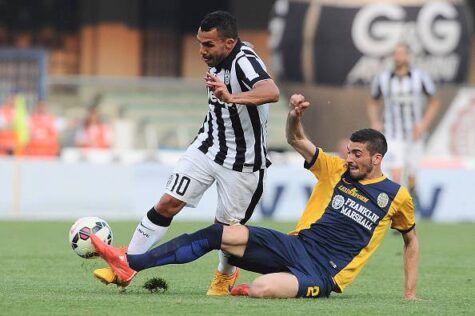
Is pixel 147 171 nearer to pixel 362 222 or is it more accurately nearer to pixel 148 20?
pixel 362 222

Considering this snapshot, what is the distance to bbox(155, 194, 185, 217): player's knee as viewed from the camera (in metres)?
9.32

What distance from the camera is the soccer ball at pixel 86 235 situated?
360 inches

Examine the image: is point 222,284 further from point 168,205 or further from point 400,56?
point 400,56

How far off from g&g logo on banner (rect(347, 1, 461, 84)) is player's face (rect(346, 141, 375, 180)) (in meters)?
16.3

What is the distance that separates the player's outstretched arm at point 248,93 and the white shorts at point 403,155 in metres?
7.79

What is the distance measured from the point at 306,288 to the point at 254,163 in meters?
1.07

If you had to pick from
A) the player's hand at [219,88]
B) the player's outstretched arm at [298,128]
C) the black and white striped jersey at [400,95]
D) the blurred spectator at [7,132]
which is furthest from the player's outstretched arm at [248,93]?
the blurred spectator at [7,132]

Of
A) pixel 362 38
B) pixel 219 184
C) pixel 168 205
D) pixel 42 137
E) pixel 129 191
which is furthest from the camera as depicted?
pixel 362 38

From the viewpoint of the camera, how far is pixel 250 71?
9.10 meters

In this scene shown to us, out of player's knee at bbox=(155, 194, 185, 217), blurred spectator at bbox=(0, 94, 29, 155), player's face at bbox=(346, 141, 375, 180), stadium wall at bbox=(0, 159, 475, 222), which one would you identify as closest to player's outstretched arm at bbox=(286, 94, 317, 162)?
player's face at bbox=(346, 141, 375, 180)

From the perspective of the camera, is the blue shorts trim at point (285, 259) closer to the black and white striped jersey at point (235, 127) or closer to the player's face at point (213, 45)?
the black and white striped jersey at point (235, 127)

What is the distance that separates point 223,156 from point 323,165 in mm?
741

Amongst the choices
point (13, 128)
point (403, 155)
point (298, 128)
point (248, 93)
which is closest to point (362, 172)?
point (298, 128)

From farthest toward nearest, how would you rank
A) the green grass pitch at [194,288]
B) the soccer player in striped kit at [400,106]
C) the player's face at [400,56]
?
the soccer player in striped kit at [400,106]
the player's face at [400,56]
the green grass pitch at [194,288]
